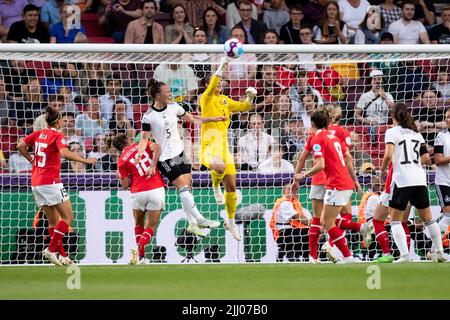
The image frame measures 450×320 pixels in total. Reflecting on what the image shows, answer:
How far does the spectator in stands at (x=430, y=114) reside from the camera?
16875mm

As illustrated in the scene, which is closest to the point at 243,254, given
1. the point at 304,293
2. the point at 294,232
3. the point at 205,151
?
the point at 294,232

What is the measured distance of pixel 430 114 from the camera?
17.0 meters

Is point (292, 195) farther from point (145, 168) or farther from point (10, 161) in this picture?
point (10, 161)

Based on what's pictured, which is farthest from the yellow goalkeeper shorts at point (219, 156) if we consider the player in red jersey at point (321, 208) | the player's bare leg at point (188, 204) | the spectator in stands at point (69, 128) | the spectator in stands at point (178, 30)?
the spectator in stands at point (178, 30)

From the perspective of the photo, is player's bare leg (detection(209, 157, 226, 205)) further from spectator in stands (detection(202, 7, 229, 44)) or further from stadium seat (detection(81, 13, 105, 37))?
stadium seat (detection(81, 13, 105, 37))

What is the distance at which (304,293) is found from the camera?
11820mm

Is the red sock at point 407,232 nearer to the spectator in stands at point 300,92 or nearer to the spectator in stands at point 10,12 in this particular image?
the spectator in stands at point 300,92

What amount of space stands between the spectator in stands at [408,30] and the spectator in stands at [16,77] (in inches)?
287

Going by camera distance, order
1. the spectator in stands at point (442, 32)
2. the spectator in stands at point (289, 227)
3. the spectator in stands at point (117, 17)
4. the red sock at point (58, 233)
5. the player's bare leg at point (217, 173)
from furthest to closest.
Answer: the spectator in stands at point (442, 32) < the spectator in stands at point (117, 17) < the spectator in stands at point (289, 227) < the player's bare leg at point (217, 173) < the red sock at point (58, 233)

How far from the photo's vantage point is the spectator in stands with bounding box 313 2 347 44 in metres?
20.8

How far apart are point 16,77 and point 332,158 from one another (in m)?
5.58

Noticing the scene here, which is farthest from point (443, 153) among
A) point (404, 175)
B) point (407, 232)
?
point (404, 175)

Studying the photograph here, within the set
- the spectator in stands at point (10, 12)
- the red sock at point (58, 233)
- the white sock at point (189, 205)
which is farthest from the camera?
the spectator in stands at point (10, 12)

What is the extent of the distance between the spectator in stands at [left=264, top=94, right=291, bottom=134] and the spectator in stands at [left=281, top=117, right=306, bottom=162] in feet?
0.31
